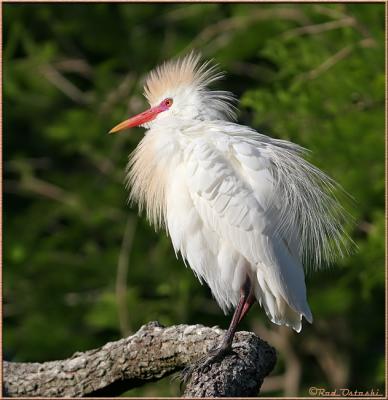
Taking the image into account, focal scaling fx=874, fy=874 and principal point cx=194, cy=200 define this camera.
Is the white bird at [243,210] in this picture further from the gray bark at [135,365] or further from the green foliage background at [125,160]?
the green foliage background at [125,160]

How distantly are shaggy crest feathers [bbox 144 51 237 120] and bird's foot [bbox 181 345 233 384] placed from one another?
144cm

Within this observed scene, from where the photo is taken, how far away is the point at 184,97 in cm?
504

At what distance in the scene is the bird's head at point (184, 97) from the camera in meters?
4.95

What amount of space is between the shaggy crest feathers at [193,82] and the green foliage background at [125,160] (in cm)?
260

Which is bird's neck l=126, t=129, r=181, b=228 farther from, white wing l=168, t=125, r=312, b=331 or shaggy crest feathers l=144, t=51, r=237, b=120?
shaggy crest feathers l=144, t=51, r=237, b=120

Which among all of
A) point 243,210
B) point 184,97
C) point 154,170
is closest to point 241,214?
point 243,210

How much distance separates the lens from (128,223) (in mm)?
9625

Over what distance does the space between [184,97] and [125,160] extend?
15.5 feet

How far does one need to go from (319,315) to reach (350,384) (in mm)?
1822

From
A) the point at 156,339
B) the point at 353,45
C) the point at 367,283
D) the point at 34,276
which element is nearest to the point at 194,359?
the point at 156,339

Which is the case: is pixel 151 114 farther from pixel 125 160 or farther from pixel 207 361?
pixel 125 160

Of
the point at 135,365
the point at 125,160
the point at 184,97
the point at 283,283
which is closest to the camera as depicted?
the point at 135,365

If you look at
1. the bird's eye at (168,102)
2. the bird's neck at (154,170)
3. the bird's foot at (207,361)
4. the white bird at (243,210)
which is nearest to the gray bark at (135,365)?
the bird's foot at (207,361)

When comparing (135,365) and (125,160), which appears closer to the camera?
(135,365)
